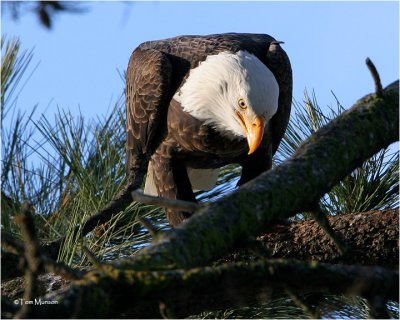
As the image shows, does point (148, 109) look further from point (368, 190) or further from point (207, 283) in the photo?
point (207, 283)

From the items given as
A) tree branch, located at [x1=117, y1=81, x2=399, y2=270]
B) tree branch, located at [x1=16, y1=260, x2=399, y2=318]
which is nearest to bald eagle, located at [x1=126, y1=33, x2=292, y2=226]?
tree branch, located at [x1=117, y1=81, x2=399, y2=270]

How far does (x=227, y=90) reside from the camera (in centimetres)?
431

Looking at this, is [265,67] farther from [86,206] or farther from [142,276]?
[142,276]

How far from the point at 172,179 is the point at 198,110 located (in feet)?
1.46

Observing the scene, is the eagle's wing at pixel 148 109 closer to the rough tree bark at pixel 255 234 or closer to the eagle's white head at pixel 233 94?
the eagle's white head at pixel 233 94

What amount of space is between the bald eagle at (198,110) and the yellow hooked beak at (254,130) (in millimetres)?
90

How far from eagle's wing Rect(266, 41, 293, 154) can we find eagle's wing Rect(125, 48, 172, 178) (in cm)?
63

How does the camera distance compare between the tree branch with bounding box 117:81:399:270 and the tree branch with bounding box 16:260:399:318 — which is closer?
the tree branch with bounding box 16:260:399:318

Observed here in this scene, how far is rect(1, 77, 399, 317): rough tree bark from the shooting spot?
1578 millimetres

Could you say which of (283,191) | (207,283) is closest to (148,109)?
(283,191)

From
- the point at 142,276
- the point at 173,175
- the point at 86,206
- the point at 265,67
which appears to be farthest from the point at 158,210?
the point at 142,276

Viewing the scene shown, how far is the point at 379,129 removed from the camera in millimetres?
2238

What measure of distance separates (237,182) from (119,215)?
118cm

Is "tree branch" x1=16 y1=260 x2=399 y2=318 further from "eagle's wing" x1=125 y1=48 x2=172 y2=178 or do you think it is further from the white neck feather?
"eagle's wing" x1=125 y1=48 x2=172 y2=178
